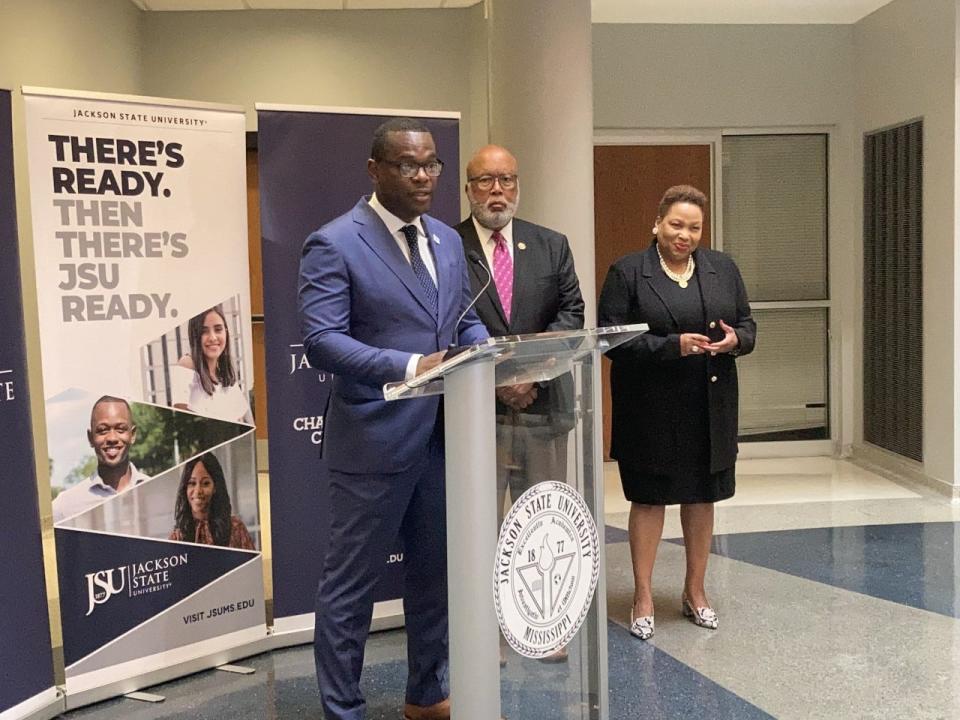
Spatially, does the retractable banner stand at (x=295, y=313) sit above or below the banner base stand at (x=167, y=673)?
above

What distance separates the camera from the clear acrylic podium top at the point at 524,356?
1.95m

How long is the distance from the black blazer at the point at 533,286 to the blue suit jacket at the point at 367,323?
0.66 meters

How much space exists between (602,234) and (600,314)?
3216 millimetres

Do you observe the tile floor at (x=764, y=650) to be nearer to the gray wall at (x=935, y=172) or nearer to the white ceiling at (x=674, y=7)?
the gray wall at (x=935, y=172)

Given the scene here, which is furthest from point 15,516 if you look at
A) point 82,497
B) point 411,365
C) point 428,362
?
point 428,362

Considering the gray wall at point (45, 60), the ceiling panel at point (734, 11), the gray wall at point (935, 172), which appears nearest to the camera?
the gray wall at point (45, 60)

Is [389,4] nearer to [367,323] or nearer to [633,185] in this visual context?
[633,185]

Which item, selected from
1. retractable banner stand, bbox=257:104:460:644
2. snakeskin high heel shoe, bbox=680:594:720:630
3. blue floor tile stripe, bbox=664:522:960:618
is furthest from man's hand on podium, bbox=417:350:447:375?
blue floor tile stripe, bbox=664:522:960:618

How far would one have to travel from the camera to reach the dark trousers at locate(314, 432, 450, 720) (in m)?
2.77

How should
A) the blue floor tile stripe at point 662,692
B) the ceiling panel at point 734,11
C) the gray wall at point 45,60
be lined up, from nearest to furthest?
the blue floor tile stripe at point 662,692, the gray wall at point 45,60, the ceiling panel at point 734,11

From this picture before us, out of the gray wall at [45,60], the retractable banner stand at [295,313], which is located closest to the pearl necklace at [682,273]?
the retractable banner stand at [295,313]

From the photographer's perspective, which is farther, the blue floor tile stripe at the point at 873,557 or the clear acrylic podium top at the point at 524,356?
the blue floor tile stripe at the point at 873,557

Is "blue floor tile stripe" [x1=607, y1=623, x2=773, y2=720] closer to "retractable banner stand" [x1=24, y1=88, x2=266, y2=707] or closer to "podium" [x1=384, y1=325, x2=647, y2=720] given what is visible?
"podium" [x1=384, y1=325, x2=647, y2=720]

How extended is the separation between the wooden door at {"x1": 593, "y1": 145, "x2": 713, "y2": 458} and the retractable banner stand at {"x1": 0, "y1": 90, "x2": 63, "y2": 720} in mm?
4394
